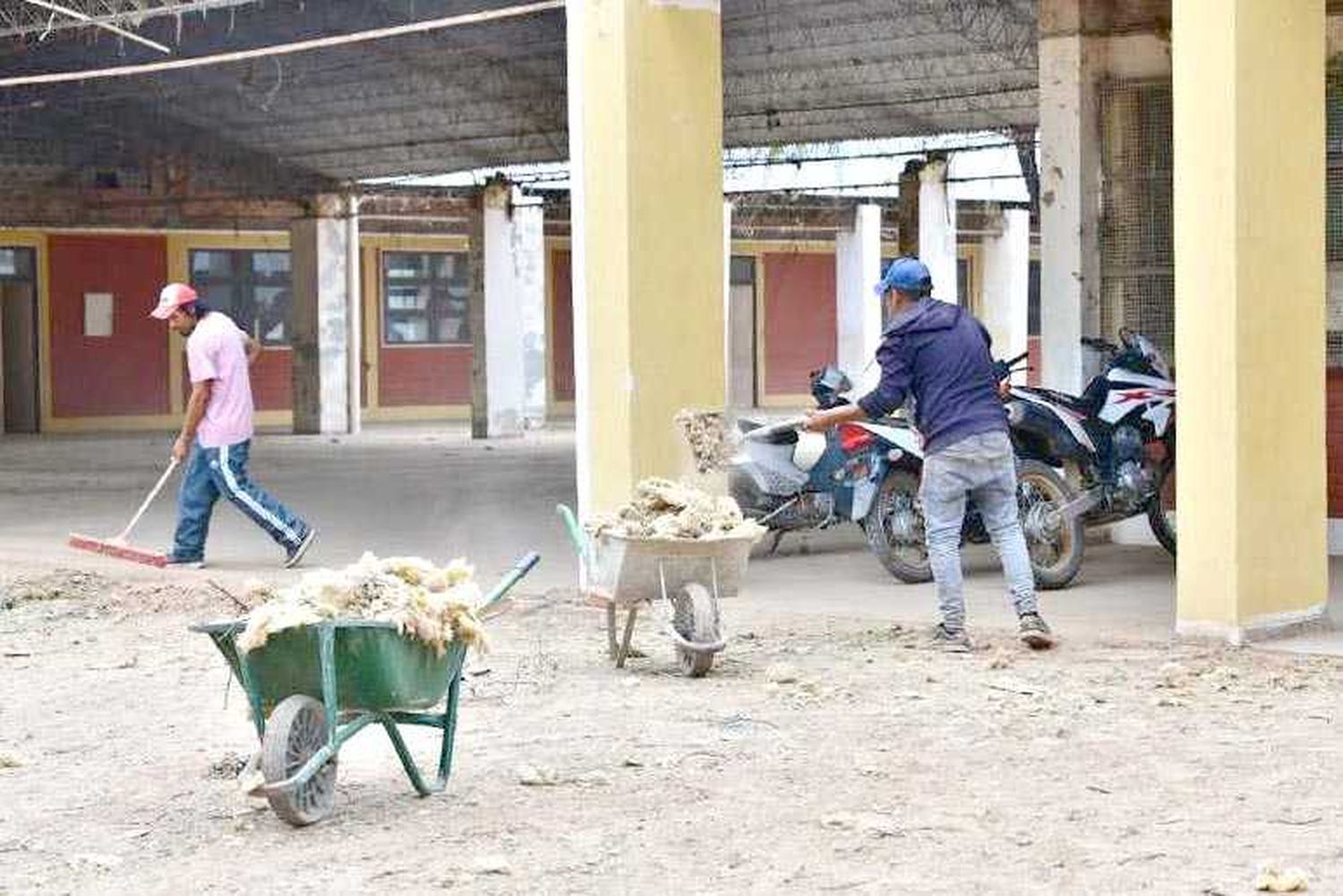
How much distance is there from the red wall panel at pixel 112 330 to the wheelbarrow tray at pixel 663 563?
27653 millimetres

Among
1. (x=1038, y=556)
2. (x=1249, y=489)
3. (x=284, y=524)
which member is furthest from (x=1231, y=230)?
(x=284, y=524)

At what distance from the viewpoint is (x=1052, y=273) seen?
14.9 m

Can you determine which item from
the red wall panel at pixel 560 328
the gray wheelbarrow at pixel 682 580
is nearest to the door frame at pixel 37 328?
the red wall panel at pixel 560 328

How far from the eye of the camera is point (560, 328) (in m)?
41.9

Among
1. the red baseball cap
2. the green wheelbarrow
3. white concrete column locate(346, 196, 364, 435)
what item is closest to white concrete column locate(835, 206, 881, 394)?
white concrete column locate(346, 196, 364, 435)

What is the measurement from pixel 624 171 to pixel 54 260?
25.1 m

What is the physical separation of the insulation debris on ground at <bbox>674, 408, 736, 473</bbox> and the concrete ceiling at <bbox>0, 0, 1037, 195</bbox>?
9030mm

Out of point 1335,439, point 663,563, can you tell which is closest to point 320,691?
point 663,563

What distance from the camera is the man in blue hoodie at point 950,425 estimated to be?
10547 millimetres

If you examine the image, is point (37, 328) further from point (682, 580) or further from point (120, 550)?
point (682, 580)

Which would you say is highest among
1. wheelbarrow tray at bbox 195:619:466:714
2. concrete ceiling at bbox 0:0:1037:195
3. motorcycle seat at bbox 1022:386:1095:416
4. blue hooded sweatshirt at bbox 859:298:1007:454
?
concrete ceiling at bbox 0:0:1037:195

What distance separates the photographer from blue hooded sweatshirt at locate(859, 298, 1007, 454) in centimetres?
1055

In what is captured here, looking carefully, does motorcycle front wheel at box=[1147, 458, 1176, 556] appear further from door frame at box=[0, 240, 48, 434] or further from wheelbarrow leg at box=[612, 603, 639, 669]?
door frame at box=[0, 240, 48, 434]

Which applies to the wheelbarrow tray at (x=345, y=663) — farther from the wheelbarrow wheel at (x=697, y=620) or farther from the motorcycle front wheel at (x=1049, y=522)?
the motorcycle front wheel at (x=1049, y=522)
